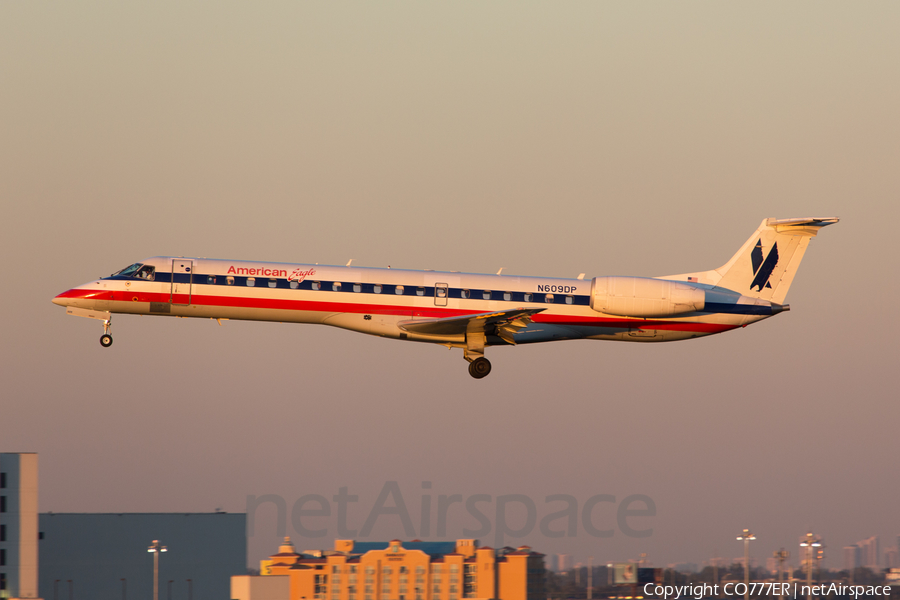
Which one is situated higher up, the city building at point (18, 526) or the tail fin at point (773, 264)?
the tail fin at point (773, 264)

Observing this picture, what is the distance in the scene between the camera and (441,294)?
30.7 metres

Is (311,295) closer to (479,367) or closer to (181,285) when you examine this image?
(181,285)

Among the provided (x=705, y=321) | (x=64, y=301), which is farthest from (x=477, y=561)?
(x=64, y=301)

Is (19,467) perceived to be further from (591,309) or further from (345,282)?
(591,309)

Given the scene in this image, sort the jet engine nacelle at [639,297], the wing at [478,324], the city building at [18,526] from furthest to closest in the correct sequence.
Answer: the city building at [18,526], the jet engine nacelle at [639,297], the wing at [478,324]

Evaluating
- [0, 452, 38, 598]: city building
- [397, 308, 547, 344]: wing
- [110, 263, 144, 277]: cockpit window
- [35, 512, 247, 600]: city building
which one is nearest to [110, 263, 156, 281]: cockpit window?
[110, 263, 144, 277]: cockpit window

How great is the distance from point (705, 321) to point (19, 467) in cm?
3383

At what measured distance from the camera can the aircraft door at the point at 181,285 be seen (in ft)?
99.9

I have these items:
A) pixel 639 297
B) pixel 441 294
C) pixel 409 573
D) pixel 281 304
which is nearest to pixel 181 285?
pixel 281 304

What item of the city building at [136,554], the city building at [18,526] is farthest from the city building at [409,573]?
the city building at [18,526]

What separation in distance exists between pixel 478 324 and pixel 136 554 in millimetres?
38749

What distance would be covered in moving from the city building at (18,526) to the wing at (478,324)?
1091 inches

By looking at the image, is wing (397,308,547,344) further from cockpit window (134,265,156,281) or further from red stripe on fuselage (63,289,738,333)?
cockpit window (134,265,156,281)

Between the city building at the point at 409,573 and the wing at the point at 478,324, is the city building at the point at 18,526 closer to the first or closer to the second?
the city building at the point at 409,573
